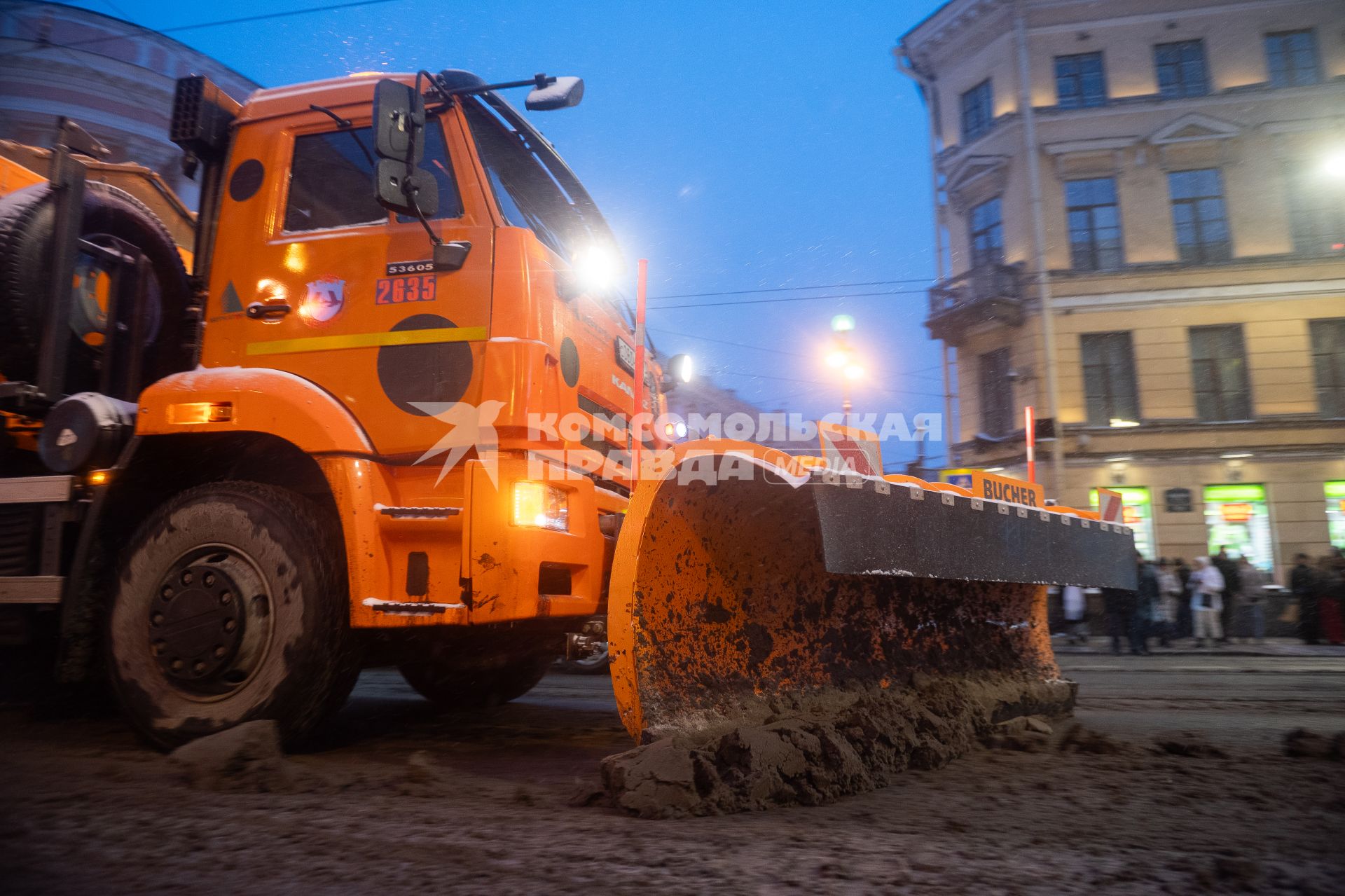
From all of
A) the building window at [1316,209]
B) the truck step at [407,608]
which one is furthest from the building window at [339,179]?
the building window at [1316,209]

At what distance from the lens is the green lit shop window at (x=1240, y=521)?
56.0 feet

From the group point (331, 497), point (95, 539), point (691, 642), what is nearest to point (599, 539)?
point (691, 642)

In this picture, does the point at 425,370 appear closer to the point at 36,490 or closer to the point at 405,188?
the point at 405,188

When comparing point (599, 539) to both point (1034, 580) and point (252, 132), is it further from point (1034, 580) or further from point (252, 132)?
point (252, 132)

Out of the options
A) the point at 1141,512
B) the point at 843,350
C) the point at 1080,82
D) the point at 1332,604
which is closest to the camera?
the point at 843,350

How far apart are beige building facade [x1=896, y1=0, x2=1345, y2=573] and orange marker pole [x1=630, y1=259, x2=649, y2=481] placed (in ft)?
48.7

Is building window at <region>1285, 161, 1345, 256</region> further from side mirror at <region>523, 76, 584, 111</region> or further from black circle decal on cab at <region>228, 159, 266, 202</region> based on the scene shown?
black circle decal on cab at <region>228, 159, 266, 202</region>

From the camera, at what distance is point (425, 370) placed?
11.6 feet

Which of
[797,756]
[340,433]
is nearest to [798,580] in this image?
[797,756]

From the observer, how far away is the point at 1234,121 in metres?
18.7

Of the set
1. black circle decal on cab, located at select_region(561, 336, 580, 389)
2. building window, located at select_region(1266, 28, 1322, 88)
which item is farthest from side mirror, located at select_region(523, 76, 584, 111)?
building window, located at select_region(1266, 28, 1322, 88)

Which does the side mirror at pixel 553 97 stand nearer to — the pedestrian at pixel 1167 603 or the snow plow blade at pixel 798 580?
the snow plow blade at pixel 798 580

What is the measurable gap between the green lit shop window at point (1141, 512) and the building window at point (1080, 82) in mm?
→ 8897

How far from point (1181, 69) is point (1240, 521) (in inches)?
407
